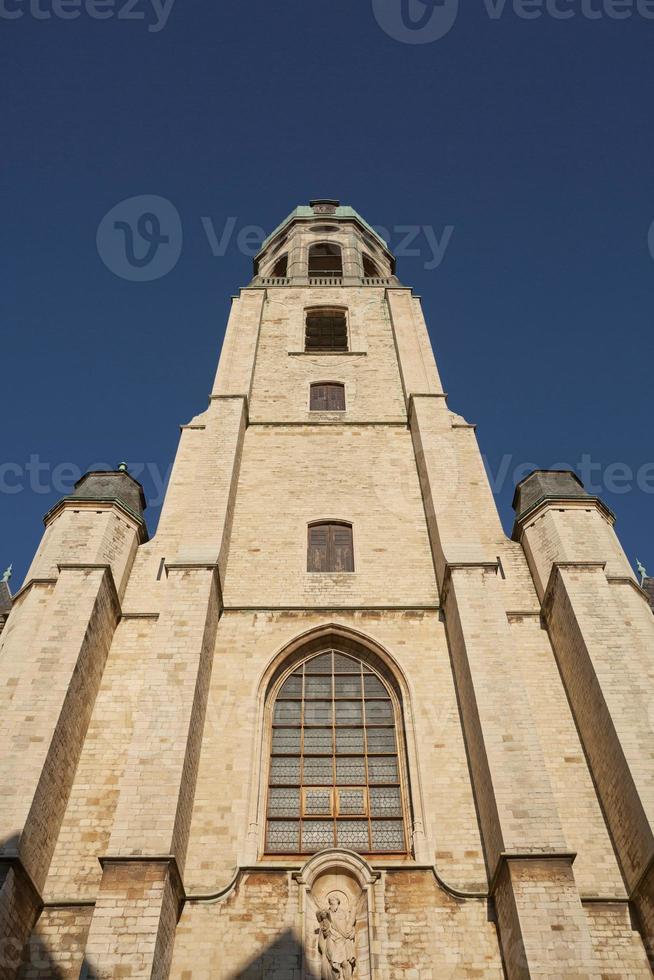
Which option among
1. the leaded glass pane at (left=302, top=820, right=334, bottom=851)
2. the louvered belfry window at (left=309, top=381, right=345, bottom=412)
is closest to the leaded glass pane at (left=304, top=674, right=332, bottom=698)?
the leaded glass pane at (left=302, top=820, right=334, bottom=851)

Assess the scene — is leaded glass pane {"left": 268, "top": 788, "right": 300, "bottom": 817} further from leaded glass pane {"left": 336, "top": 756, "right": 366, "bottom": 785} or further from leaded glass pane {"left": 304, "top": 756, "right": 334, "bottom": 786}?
leaded glass pane {"left": 336, "top": 756, "right": 366, "bottom": 785}

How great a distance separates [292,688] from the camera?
11.8m

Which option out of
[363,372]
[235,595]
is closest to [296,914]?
[235,595]

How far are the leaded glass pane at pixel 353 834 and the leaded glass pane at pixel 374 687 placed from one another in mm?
1913

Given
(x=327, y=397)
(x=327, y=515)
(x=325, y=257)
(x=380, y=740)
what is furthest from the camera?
(x=325, y=257)

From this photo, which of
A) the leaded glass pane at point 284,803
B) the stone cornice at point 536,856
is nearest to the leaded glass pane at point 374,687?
the leaded glass pane at point 284,803

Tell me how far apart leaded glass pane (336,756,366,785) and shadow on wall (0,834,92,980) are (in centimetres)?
366

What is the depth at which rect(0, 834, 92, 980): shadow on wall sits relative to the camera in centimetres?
809

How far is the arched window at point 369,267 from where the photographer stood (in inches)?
1061

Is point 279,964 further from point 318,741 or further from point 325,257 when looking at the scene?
point 325,257

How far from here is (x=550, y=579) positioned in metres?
12.2

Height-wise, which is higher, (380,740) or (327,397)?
(327,397)

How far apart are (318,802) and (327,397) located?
32.4 ft

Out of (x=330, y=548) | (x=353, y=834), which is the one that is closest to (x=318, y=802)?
(x=353, y=834)
